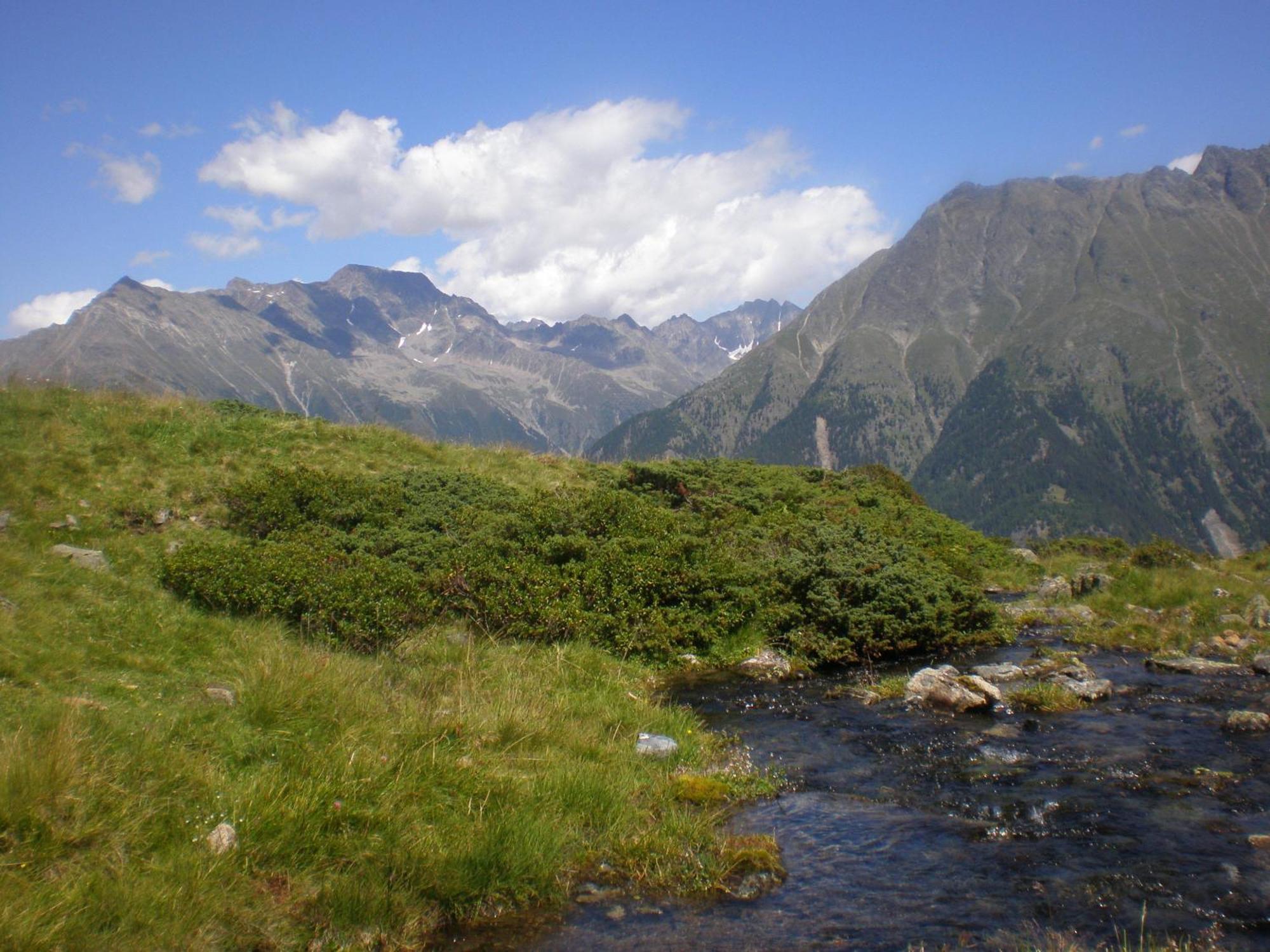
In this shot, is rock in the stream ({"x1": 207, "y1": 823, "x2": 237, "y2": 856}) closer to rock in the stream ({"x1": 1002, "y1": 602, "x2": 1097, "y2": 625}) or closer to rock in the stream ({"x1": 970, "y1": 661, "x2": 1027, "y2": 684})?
rock in the stream ({"x1": 970, "y1": 661, "x2": 1027, "y2": 684})

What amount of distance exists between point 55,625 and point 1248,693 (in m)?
16.1

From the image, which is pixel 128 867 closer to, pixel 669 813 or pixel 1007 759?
pixel 669 813

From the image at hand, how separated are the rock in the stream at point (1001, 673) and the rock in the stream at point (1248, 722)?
301 cm

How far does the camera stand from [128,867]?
5160mm

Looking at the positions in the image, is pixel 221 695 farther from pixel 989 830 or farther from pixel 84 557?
pixel 989 830

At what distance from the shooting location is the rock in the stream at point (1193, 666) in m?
12.8

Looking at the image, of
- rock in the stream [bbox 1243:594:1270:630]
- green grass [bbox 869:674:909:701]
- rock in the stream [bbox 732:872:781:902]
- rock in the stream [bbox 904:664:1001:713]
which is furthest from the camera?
rock in the stream [bbox 1243:594:1270:630]

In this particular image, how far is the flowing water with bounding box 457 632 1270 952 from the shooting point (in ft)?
19.1

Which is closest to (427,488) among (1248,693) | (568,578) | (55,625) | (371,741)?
(568,578)

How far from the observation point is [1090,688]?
11594 millimetres

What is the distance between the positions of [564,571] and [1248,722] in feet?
34.6

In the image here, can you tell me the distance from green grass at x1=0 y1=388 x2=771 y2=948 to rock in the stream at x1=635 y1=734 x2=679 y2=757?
0.17 meters

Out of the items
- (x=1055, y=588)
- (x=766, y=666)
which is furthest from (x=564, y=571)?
(x=1055, y=588)

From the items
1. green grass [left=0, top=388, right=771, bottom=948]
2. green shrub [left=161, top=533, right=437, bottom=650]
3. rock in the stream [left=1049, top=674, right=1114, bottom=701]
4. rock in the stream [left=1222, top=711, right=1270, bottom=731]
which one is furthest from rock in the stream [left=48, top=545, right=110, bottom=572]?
rock in the stream [left=1222, top=711, right=1270, bottom=731]
